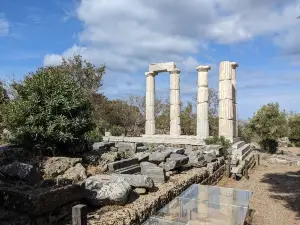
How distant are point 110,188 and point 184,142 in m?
13.5

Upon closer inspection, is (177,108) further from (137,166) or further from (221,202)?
(221,202)

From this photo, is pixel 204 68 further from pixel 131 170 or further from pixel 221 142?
pixel 131 170

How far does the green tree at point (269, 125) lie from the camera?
2412 cm

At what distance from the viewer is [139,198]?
22.2ft

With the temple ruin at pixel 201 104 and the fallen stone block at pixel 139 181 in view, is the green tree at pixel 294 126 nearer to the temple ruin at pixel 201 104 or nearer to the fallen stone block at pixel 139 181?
the temple ruin at pixel 201 104

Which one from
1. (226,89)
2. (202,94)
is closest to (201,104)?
(202,94)

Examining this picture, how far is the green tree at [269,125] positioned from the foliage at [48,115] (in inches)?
726

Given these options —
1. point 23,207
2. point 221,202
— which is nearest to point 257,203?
point 221,202

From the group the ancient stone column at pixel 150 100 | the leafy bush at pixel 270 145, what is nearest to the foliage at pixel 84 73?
the ancient stone column at pixel 150 100

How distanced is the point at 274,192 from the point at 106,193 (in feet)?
25.9

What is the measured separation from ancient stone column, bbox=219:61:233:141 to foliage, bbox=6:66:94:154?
1265cm

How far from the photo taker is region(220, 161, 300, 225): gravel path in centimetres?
839

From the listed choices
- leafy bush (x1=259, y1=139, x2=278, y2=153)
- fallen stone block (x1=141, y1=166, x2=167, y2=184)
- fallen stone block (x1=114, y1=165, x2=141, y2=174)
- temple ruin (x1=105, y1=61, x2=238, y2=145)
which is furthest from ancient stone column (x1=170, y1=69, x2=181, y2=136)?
fallen stone block (x1=141, y1=166, x2=167, y2=184)

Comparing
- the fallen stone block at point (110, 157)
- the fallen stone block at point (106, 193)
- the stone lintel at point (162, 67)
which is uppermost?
the stone lintel at point (162, 67)
